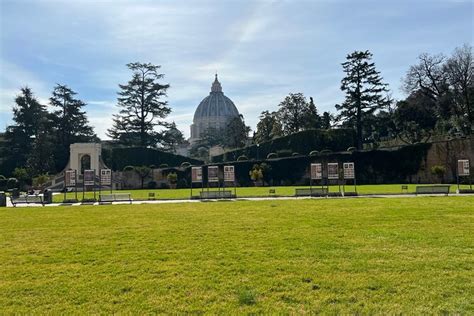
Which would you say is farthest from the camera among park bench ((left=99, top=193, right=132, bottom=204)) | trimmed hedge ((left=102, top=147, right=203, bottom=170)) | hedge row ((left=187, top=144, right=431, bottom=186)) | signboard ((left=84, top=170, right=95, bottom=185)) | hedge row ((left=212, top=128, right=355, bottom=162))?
trimmed hedge ((left=102, top=147, right=203, bottom=170))

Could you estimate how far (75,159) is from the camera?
5238 cm

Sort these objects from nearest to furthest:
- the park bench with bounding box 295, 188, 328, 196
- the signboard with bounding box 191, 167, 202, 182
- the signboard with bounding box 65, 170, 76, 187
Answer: the park bench with bounding box 295, 188, 328, 196
the signboard with bounding box 191, 167, 202, 182
the signboard with bounding box 65, 170, 76, 187

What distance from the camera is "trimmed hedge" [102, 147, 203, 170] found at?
189ft

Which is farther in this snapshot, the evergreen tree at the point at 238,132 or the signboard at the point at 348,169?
the evergreen tree at the point at 238,132

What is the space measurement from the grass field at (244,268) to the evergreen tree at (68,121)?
2012 inches

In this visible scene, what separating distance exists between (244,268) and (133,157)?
5345cm

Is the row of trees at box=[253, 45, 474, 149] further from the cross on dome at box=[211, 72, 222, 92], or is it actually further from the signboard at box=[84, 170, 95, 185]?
the cross on dome at box=[211, 72, 222, 92]

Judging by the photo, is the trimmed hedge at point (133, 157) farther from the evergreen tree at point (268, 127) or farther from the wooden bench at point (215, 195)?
the wooden bench at point (215, 195)

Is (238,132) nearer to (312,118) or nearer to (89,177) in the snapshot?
(312,118)

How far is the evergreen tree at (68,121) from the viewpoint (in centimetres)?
5894

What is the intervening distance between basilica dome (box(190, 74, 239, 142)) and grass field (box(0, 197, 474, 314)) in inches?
4632

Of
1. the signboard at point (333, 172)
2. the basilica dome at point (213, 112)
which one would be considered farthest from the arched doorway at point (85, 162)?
the basilica dome at point (213, 112)

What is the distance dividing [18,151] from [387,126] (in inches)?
1920

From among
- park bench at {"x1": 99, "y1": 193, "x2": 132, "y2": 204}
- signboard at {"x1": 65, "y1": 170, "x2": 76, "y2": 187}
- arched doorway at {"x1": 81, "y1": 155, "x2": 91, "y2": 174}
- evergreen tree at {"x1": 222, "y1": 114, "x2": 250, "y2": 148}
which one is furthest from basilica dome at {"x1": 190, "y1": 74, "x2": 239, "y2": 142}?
park bench at {"x1": 99, "y1": 193, "x2": 132, "y2": 204}
